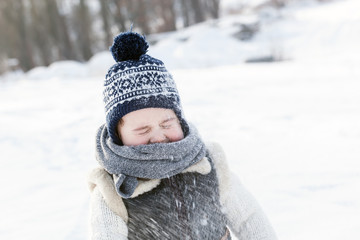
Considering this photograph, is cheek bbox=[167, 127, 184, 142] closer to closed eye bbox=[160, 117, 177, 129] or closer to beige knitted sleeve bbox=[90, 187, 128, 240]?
Result: closed eye bbox=[160, 117, 177, 129]

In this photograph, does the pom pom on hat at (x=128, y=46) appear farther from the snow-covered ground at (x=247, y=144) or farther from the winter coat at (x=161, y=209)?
the snow-covered ground at (x=247, y=144)

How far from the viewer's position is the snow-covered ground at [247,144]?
1.85 meters

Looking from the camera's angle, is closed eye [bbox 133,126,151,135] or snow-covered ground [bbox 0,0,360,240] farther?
snow-covered ground [bbox 0,0,360,240]

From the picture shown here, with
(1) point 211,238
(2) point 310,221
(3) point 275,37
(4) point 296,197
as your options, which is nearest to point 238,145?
(4) point 296,197

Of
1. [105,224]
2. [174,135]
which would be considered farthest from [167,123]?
[105,224]

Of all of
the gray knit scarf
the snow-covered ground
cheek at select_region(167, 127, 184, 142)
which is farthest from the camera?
the snow-covered ground

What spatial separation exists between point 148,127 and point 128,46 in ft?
1.04

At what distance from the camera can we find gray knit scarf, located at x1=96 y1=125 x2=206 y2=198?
1.09 metres

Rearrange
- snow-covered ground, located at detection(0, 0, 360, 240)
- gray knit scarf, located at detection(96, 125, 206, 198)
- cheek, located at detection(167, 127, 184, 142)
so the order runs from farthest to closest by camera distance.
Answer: snow-covered ground, located at detection(0, 0, 360, 240), cheek, located at detection(167, 127, 184, 142), gray knit scarf, located at detection(96, 125, 206, 198)

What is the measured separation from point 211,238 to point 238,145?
166cm

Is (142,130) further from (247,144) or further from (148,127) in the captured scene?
(247,144)

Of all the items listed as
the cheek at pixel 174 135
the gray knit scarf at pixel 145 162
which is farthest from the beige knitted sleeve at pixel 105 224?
the cheek at pixel 174 135

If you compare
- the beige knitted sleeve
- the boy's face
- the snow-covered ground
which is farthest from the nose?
the snow-covered ground

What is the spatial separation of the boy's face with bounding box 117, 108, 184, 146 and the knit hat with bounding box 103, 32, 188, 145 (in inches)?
1.1
